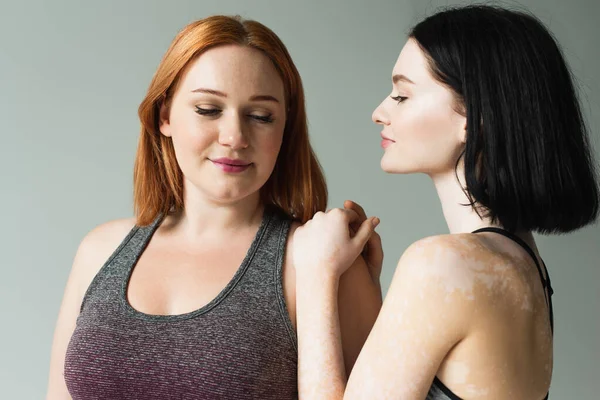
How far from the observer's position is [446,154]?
5.09 ft

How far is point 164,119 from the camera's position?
1.92 meters

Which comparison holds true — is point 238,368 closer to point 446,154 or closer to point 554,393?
point 446,154

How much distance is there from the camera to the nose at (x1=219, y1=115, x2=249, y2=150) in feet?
5.79

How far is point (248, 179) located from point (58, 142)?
4.68 feet

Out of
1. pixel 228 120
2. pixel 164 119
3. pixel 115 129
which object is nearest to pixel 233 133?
pixel 228 120

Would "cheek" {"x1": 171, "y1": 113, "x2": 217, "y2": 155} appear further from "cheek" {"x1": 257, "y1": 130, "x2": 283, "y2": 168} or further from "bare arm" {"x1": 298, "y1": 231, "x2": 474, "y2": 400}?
"bare arm" {"x1": 298, "y1": 231, "x2": 474, "y2": 400}

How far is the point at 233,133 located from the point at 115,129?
1.41 meters

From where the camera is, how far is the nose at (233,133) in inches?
69.5

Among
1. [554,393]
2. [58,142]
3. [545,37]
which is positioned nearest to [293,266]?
[545,37]

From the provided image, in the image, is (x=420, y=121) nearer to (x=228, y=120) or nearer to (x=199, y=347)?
(x=228, y=120)

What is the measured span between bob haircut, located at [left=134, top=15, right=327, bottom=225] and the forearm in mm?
301

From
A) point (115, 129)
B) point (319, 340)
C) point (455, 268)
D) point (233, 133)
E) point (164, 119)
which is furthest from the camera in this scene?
point (115, 129)

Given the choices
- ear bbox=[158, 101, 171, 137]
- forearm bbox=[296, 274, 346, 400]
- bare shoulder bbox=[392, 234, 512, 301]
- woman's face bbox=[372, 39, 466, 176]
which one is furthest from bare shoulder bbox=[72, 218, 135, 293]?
bare shoulder bbox=[392, 234, 512, 301]

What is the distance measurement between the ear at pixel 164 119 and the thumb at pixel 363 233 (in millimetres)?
491
